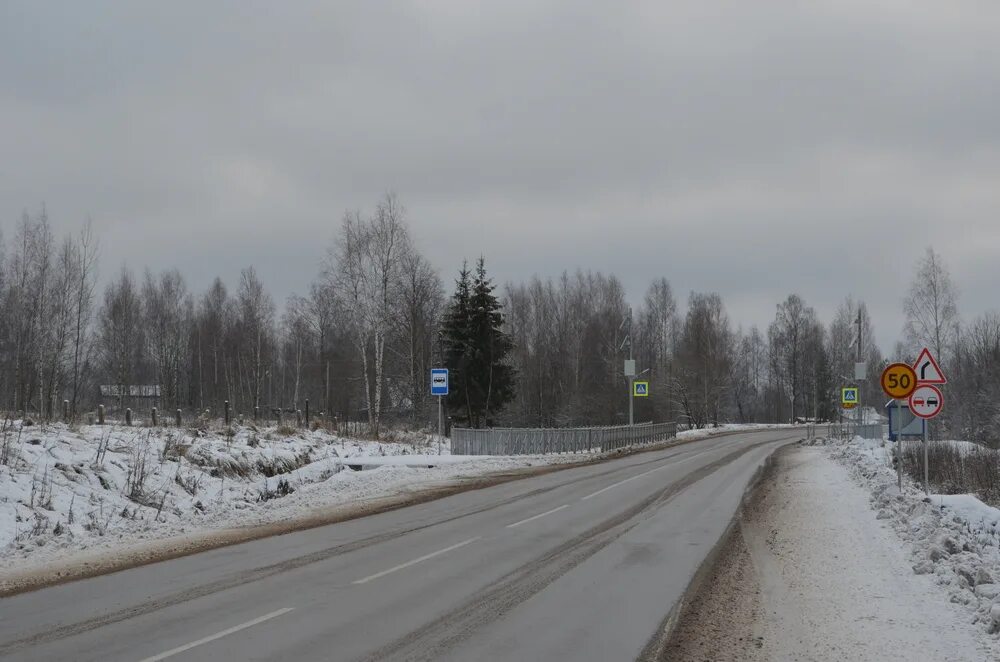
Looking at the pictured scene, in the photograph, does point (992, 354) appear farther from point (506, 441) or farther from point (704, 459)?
point (506, 441)

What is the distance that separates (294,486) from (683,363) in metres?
66.1

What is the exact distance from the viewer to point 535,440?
3606 cm

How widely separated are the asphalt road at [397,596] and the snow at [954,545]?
286 cm

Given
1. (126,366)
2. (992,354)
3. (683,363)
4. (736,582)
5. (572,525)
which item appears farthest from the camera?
(683,363)

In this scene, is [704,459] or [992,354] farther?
[992,354]

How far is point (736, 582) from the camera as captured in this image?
31.6 feet

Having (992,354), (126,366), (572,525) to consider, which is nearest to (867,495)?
(572,525)

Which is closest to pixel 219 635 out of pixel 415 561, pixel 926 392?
pixel 415 561

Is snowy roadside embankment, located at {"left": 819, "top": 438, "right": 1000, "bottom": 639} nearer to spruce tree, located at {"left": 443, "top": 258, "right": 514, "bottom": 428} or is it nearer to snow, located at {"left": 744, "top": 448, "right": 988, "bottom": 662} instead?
snow, located at {"left": 744, "top": 448, "right": 988, "bottom": 662}

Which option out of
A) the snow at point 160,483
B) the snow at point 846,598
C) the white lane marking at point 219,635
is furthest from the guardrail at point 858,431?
the white lane marking at point 219,635

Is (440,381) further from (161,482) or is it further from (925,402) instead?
(925,402)

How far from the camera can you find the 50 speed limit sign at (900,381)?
17406 mm

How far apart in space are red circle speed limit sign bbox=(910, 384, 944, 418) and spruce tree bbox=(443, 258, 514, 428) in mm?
30370

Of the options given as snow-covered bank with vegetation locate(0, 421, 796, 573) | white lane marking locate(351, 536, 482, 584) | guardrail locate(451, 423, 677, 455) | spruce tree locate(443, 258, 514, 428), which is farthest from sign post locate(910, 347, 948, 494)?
spruce tree locate(443, 258, 514, 428)
